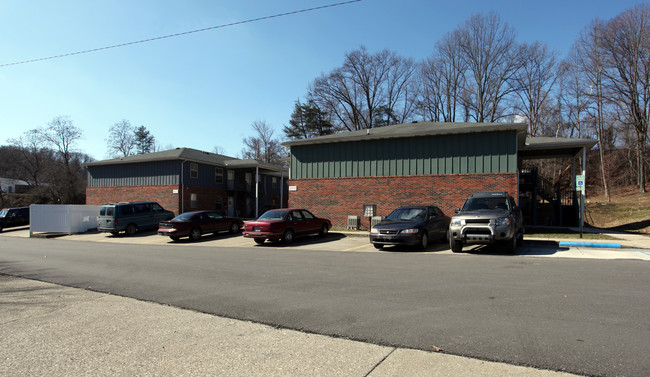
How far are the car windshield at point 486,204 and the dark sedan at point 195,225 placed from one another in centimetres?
1360

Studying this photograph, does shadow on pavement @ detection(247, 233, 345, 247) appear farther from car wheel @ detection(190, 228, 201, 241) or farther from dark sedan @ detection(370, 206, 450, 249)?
car wheel @ detection(190, 228, 201, 241)

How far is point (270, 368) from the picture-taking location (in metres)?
3.78

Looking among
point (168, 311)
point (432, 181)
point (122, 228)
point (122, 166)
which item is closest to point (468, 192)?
point (432, 181)

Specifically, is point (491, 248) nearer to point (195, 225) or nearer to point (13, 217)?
point (195, 225)

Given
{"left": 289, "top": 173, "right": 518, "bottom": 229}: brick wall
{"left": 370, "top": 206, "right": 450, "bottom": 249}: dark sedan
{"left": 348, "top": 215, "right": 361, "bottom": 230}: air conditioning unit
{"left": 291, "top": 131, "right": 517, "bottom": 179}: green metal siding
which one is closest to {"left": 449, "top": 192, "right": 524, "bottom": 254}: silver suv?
{"left": 370, "top": 206, "right": 450, "bottom": 249}: dark sedan

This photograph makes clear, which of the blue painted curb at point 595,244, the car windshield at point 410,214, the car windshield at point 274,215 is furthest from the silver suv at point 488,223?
the car windshield at point 274,215

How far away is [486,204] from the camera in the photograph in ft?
41.0

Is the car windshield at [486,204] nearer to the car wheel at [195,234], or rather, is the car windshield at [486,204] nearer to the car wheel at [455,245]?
the car wheel at [455,245]

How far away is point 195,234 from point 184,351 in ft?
53.7

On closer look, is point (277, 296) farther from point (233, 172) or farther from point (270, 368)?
point (233, 172)

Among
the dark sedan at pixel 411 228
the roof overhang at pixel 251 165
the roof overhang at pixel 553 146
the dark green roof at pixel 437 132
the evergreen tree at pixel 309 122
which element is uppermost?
the evergreen tree at pixel 309 122

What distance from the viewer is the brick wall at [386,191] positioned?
18.8m

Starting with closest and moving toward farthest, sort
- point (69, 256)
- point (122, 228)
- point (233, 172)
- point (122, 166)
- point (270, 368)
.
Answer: point (270, 368), point (69, 256), point (122, 228), point (122, 166), point (233, 172)

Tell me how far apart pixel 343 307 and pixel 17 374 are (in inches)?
156
